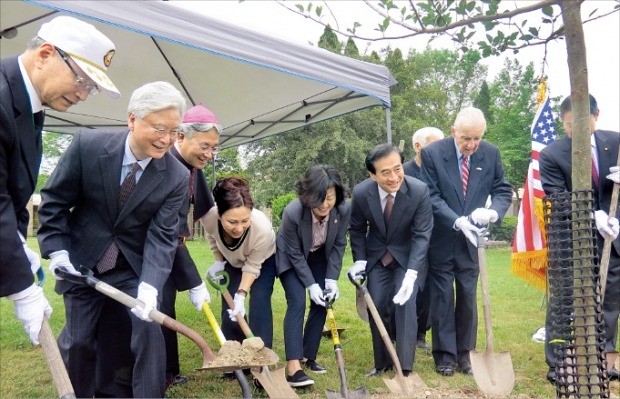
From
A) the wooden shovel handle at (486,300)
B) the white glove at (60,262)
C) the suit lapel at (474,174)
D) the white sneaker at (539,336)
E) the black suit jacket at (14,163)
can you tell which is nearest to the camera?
the black suit jacket at (14,163)

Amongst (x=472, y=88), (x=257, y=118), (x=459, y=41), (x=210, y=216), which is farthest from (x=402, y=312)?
(x=472, y=88)

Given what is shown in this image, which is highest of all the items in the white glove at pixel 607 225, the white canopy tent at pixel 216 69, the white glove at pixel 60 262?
the white canopy tent at pixel 216 69

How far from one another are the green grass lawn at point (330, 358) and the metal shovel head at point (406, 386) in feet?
0.58

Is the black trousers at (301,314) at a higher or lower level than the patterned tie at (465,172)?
lower

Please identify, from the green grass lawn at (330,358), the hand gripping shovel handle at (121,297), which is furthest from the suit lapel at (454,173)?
the hand gripping shovel handle at (121,297)

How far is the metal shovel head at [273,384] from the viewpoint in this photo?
3098 millimetres

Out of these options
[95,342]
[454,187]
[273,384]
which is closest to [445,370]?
[454,187]

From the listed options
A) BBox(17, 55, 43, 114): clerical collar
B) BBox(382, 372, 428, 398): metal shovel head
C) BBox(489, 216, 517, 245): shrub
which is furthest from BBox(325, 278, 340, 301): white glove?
BBox(489, 216, 517, 245): shrub

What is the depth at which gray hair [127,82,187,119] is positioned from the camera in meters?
2.62

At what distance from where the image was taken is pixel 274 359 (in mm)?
3199

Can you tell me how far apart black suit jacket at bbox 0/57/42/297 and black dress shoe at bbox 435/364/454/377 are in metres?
2.93

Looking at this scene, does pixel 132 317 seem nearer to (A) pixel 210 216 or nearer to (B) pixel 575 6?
(A) pixel 210 216

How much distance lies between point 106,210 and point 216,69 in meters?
3.62

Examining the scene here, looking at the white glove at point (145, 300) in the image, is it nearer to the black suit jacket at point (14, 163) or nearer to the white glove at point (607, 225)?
the black suit jacket at point (14, 163)
